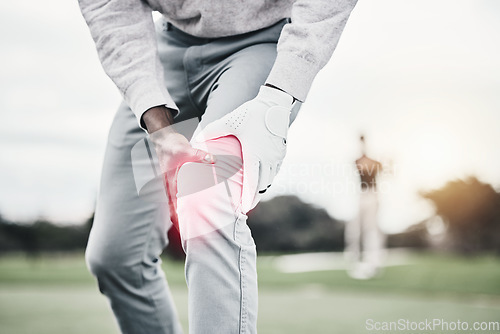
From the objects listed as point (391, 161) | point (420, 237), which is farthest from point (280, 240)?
point (391, 161)

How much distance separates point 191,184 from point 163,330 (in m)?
0.59

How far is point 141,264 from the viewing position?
4.06ft

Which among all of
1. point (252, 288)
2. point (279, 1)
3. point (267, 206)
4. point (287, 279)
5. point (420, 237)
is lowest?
point (420, 237)

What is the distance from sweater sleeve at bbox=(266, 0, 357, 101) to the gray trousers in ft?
0.31

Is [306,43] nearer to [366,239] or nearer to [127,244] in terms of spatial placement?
[127,244]

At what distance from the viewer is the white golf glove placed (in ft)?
2.69

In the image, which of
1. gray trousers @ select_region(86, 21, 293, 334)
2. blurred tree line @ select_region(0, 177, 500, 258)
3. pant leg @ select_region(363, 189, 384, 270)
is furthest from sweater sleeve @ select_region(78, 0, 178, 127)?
blurred tree line @ select_region(0, 177, 500, 258)

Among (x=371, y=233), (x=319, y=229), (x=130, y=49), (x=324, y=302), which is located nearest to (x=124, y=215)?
(x=130, y=49)

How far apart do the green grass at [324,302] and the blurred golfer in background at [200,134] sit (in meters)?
1.99

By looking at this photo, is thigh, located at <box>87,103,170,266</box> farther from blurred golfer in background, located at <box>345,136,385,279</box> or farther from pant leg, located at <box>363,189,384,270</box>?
pant leg, located at <box>363,189,384,270</box>

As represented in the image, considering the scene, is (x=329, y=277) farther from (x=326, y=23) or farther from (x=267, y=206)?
(x=326, y=23)

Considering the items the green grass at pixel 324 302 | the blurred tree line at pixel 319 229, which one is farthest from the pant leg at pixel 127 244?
the blurred tree line at pixel 319 229

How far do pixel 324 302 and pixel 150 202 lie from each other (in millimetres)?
3853

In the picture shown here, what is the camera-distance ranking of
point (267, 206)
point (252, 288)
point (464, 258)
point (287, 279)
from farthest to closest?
point (267, 206), point (464, 258), point (287, 279), point (252, 288)
